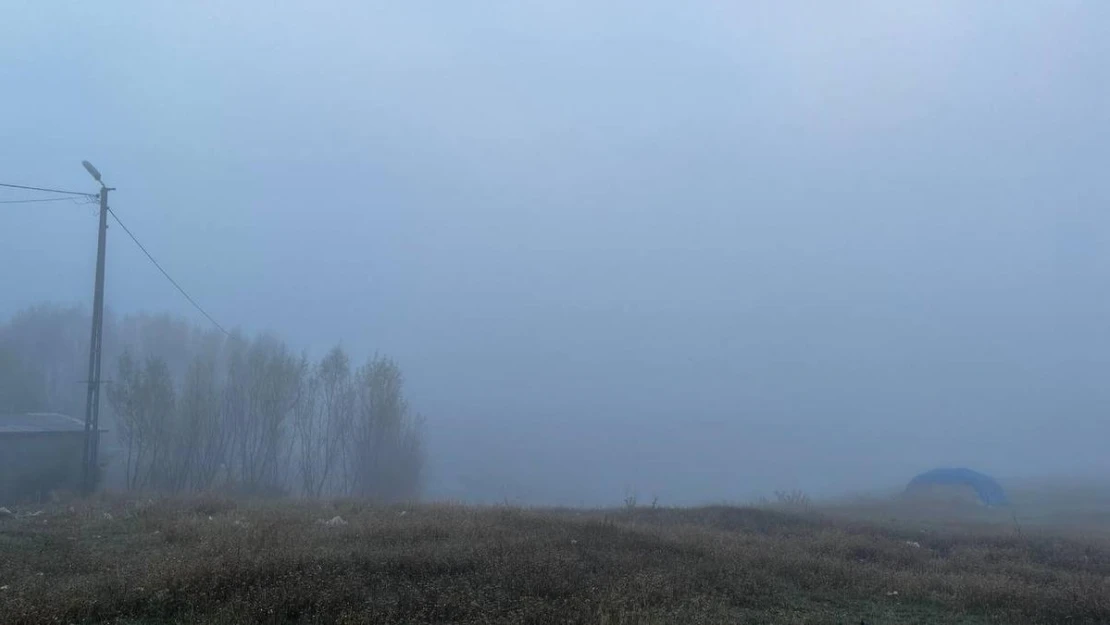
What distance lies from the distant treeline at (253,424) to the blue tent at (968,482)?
28409 mm

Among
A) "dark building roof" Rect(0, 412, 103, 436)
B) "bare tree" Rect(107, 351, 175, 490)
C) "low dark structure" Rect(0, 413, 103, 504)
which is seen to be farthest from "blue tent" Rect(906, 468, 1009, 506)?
"dark building roof" Rect(0, 412, 103, 436)

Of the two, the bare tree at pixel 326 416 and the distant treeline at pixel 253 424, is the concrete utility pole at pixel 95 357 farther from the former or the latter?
the bare tree at pixel 326 416

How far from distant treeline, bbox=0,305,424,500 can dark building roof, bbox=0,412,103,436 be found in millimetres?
2522

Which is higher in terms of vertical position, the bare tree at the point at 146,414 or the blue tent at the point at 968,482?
the bare tree at the point at 146,414

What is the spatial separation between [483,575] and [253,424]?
121 ft

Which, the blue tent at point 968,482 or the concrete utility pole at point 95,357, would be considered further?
the blue tent at point 968,482

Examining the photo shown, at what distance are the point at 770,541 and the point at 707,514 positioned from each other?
7234 millimetres

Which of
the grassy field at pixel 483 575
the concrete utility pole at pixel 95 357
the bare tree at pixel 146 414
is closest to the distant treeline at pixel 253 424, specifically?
the bare tree at pixel 146 414

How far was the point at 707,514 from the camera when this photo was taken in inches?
902

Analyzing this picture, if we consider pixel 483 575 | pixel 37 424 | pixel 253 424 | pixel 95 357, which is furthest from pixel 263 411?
pixel 483 575

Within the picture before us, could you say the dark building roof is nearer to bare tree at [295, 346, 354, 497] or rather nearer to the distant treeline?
the distant treeline

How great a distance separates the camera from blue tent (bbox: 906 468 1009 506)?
154 ft

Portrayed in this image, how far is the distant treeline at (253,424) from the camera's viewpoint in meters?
39.2

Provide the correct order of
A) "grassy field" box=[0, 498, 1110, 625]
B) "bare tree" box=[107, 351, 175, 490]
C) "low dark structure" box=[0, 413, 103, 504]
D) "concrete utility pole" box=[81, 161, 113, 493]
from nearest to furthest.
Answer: "grassy field" box=[0, 498, 1110, 625] → "concrete utility pole" box=[81, 161, 113, 493] → "low dark structure" box=[0, 413, 103, 504] → "bare tree" box=[107, 351, 175, 490]
